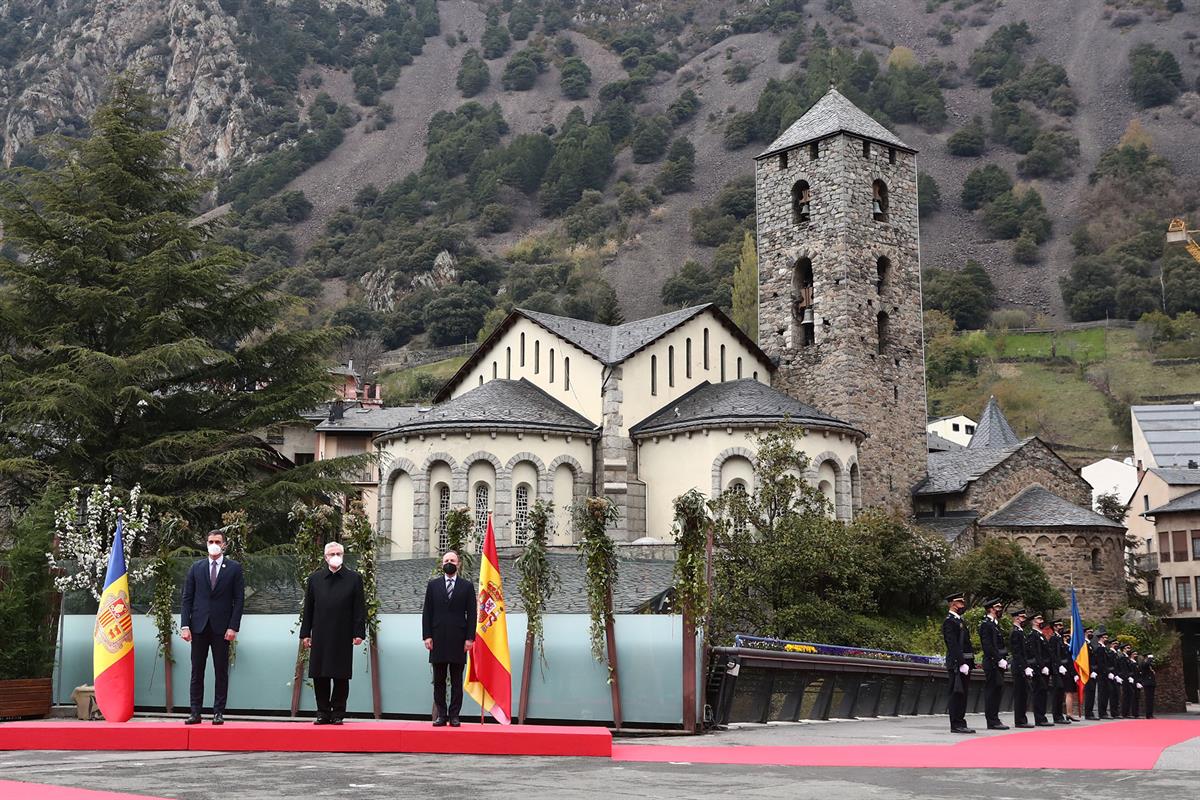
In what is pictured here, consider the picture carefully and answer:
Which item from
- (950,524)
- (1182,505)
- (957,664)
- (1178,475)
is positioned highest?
(1178,475)

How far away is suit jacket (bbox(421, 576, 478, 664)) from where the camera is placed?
1538 centimetres

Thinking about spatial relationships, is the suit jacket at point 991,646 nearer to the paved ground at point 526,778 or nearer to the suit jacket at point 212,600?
the paved ground at point 526,778

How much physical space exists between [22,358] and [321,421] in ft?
113

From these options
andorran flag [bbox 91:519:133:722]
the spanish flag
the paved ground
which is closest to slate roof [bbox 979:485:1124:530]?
the spanish flag

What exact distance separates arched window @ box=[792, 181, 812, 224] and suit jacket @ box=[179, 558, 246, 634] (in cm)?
4009

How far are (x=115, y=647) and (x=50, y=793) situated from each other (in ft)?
27.3

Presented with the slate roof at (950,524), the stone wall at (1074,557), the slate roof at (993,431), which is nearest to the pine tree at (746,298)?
the slate roof at (993,431)

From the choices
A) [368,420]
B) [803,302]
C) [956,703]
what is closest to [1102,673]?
[956,703]

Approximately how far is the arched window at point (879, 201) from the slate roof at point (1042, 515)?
12183 millimetres

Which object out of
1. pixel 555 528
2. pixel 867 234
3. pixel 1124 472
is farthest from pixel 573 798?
pixel 1124 472

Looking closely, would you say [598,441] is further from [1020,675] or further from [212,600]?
[212,600]

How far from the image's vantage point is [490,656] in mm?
16484

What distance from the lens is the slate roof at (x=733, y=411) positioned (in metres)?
42.6

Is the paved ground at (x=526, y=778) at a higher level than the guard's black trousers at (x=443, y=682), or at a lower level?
lower
